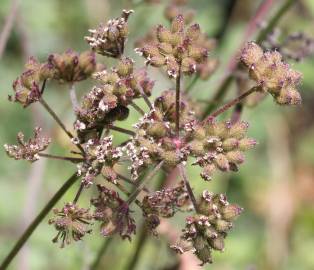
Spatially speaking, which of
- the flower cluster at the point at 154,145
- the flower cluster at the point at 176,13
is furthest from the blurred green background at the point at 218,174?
the flower cluster at the point at 154,145

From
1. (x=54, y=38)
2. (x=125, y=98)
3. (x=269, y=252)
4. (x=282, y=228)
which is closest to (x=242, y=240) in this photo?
(x=269, y=252)

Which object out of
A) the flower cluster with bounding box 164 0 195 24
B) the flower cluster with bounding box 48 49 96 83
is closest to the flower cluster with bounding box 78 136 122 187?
the flower cluster with bounding box 48 49 96 83

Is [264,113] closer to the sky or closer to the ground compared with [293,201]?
closer to the sky

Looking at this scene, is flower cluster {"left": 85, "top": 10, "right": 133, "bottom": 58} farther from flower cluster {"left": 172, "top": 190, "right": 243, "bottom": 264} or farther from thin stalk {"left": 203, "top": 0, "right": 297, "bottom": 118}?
thin stalk {"left": 203, "top": 0, "right": 297, "bottom": 118}

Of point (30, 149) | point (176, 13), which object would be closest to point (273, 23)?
point (176, 13)

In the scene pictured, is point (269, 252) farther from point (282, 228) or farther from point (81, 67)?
point (81, 67)
